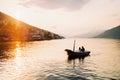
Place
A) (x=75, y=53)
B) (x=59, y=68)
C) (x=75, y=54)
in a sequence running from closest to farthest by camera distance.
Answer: (x=59, y=68)
(x=75, y=53)
(x=75, y=54)

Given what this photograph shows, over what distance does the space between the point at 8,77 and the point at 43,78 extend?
7568 millimetres

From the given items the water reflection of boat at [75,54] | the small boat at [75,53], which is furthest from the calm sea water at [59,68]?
the small boat at [75,53]

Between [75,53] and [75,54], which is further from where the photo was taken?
[75,54]

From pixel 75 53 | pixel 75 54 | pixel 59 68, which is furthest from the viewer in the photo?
pixel 75 54

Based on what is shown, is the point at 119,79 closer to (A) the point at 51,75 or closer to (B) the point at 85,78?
(B) the point at 85,78

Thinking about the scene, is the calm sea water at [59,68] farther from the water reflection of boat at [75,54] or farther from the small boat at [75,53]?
the small boat at [75,53]

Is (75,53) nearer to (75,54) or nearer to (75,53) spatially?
(75,53)

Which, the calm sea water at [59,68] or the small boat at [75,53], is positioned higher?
the small boat at [75,53]

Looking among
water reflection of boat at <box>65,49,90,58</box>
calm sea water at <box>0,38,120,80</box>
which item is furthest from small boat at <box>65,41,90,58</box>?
calm sea water at <box>0,38,120,80</box>

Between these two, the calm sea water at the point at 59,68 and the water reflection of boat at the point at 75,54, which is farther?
the water reflection of boat at the point at 75,54

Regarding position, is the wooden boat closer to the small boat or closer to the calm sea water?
the small boat

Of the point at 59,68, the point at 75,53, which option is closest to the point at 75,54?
the point at 75,53

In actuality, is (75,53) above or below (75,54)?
above

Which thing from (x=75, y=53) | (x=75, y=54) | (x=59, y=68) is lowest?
(x=59, y=68)
